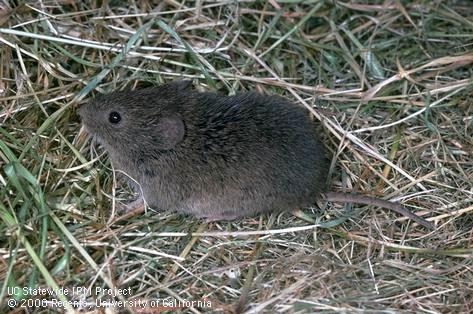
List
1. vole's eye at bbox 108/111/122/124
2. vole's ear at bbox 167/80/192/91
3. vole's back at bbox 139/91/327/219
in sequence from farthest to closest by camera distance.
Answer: vole's ear at bbox 167/80/192/91 → vole's eye at bbox 108/111/122/124 → vole's back at bbox 139/91/327/219

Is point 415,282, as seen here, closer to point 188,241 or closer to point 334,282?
point 334,282

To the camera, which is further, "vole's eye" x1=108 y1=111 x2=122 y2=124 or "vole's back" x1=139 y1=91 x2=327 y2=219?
"vole's eye" x1=108 y1=111 x2=122 y2=124

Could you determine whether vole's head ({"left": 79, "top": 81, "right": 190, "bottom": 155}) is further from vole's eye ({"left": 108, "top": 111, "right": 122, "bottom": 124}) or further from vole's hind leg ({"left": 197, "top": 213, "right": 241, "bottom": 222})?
vole's hind leg ({"left": 197, "top": 213, "right": 241, "bottom": 222})

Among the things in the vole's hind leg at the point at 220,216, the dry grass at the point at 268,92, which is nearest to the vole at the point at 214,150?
the vole's hind leg at the point at 220,216

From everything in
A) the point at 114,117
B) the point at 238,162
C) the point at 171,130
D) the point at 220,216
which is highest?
the point at 114,117

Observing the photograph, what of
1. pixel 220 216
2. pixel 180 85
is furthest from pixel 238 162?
pixel 180 85

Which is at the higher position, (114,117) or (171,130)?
(114,117)

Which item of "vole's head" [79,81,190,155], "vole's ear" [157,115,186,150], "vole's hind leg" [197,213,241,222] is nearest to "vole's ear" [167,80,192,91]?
"vole's head" [79,81,190,155]

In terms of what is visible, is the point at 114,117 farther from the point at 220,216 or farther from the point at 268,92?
the point at 268,92
